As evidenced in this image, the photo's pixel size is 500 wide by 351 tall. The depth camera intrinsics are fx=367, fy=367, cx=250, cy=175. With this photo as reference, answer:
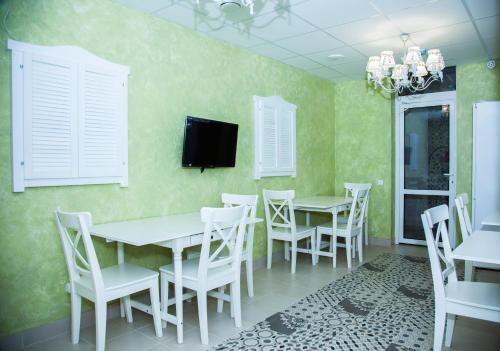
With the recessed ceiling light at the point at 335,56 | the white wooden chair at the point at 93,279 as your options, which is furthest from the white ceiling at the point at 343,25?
the white wooden chair at the point at 93,279

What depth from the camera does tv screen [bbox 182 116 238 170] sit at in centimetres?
348

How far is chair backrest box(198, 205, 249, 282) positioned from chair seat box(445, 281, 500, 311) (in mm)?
1410

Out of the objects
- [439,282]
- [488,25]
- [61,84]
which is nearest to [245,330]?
[439,282]

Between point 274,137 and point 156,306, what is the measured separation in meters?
2.75

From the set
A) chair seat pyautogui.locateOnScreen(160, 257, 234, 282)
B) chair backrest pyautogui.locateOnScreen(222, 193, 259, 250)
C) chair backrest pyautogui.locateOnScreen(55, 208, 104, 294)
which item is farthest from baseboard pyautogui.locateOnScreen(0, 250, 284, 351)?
chair backrest pyautogui.locateOnScreen(222, 193, 259, 250)

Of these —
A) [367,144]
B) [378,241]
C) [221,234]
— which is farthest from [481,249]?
[367,144]

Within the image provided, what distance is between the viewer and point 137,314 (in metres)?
3.09

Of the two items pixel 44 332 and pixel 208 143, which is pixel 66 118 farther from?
pixel 44 332

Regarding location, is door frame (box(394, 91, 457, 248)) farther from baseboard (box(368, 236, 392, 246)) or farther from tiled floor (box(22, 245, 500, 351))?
tiled floor (box(22, 245, 500, 351))

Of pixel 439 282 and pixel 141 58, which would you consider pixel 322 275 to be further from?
pixel 141 58

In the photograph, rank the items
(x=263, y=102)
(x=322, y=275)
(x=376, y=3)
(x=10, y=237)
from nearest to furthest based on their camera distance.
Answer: (x=10, y=237) → (x=376, y=3) → (x=322, y=275) → (x=263, y=102)

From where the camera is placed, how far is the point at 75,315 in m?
2.55

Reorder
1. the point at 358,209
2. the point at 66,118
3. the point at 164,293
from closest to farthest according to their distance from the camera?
the point at 66,118 → the point at 164,293 → the point at 358,209

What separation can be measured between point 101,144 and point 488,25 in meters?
3.82
